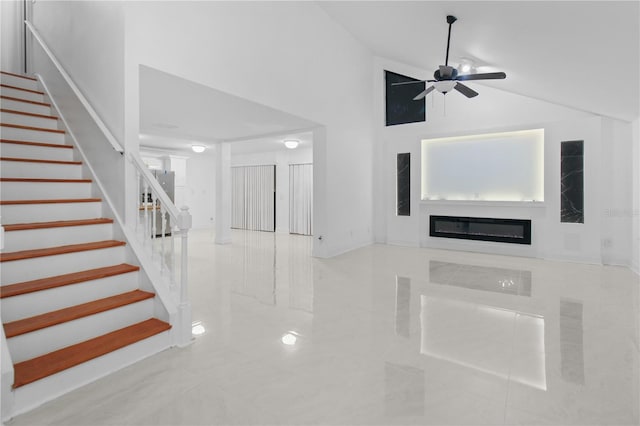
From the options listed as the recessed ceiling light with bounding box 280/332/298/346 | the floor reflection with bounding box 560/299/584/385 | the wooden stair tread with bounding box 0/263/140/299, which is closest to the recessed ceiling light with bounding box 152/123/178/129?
the wooden stair tread with bounding box 0/263/140/299

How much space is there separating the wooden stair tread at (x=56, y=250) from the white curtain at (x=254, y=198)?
7.34 meters

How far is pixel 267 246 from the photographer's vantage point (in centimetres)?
744

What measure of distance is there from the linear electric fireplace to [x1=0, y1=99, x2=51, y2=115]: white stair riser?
661 cm

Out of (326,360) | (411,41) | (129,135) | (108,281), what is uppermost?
(411,41)

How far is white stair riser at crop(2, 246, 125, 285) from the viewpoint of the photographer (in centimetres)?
229

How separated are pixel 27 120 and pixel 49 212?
1579 millimetres

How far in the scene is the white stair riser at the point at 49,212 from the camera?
2625 millimetres

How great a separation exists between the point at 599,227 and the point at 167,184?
30.3ft

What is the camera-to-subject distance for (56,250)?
2.52 m

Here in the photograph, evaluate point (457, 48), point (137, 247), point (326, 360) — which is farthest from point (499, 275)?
point (137, 247)

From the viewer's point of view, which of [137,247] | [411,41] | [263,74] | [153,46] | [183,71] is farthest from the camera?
[411,41]

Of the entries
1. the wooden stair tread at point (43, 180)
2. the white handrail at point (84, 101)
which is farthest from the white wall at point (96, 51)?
the wooden stair tread at point (43, 180)

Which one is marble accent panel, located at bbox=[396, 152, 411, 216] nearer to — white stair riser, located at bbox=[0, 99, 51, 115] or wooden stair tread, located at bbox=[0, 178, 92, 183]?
wooden stair tread, located at bbox=[0, 178, 92, 183]

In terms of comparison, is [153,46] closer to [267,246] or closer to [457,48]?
[457,48]
